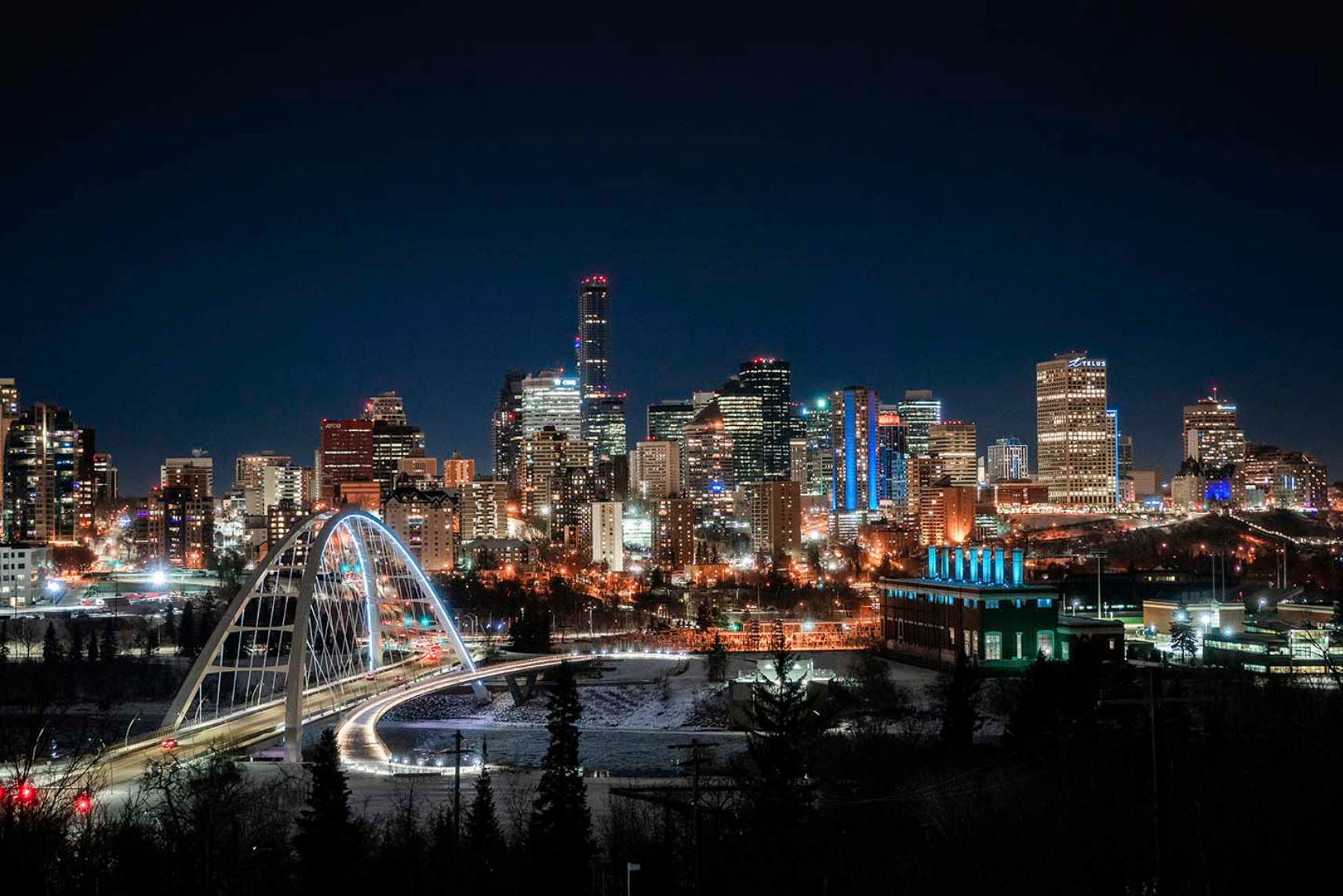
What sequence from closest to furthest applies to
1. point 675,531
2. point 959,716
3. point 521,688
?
point 959,716 < point 521,688 < point 675,531

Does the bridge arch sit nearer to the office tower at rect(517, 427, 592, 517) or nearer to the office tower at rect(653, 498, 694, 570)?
the office tower at rect(653, 498, 694, 570)

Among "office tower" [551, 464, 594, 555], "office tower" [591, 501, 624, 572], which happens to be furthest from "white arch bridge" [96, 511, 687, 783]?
"office tower" [551, 464, 594, 555]

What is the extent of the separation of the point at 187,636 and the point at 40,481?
9245 centimetres

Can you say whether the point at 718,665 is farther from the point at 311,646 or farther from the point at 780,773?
the point at 780,773

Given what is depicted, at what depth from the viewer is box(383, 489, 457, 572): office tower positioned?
138m

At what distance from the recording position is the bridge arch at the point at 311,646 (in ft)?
135

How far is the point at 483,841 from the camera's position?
27781 mm

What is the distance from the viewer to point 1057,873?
2166 centimetres

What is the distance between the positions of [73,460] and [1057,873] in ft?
515

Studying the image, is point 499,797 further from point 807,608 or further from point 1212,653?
point 807,608

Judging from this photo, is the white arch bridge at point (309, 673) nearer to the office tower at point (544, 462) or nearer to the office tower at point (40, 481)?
the office tower at point (40, 481)

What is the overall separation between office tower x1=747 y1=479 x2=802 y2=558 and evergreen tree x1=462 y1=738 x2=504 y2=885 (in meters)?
127

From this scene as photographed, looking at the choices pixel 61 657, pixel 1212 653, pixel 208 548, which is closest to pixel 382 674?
pixel 61 657

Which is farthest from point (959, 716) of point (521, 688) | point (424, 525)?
point (424, 525)
